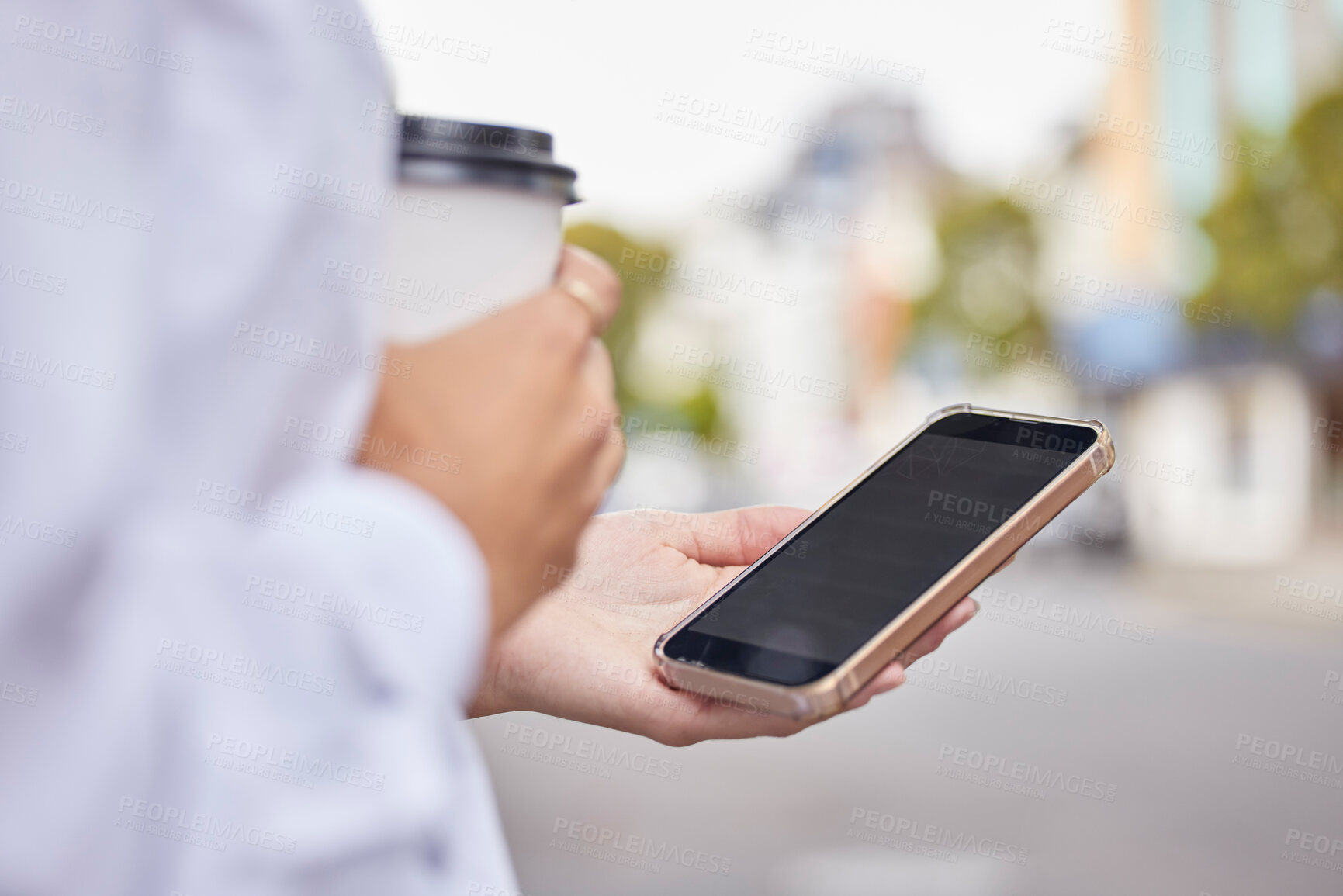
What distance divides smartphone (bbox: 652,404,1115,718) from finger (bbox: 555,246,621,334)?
0.54 meters

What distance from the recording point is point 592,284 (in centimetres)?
90

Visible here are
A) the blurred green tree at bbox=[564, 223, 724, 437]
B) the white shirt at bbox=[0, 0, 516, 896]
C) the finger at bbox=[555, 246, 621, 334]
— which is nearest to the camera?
the white shirt at bbox=[0, 0, 516, 896]

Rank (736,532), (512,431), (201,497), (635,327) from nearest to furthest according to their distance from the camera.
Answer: (201,497)
(512,431)
(736,532)
(635,327)

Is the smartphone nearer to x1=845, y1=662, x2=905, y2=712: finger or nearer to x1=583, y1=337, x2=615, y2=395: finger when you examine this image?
x1=845, y1=662, x2=905, y2=712: finger

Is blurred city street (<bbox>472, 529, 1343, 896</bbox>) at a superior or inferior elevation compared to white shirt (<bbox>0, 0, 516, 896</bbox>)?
inferior

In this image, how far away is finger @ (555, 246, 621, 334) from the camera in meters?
0.86

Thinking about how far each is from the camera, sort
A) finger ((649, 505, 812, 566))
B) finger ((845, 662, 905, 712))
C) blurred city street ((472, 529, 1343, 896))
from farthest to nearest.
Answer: blurred city street ((472, 529, 1343, 896)) < finger ((649, 505, 812, 566)) < finger ((845, 662, 905, 712))

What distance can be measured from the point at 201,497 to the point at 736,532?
113cm

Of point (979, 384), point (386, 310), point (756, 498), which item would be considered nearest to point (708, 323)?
point (979, 384)

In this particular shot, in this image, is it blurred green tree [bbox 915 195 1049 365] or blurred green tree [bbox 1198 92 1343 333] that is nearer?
blurred green tree [bbox 1198 92 1343 333]

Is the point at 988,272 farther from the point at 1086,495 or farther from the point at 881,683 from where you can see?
the point at 881,683

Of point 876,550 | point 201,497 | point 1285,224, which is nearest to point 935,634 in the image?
point 876,550

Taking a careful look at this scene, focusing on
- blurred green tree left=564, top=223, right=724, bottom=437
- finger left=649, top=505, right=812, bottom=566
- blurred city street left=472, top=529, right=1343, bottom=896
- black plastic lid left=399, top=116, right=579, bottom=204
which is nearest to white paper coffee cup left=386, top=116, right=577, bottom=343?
black plastic lid left=399, top=116, right=579, bottom=204

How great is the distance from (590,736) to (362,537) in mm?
5855
